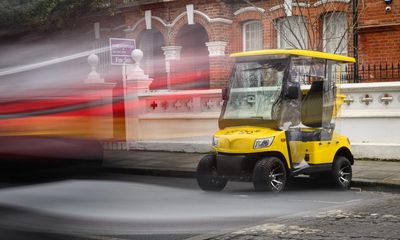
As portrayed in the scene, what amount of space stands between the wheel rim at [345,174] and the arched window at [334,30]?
7624 millimetres

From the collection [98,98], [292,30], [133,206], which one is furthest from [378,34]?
[98,98]

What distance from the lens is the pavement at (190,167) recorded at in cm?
916

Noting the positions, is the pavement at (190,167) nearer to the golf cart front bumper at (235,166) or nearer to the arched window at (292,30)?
the golf cart front bumper at (235,166)

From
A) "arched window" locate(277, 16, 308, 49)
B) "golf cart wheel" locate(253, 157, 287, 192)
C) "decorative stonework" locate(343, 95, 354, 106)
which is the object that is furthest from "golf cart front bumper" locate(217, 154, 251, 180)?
"arched window" locate(277, 16, 308, 49)

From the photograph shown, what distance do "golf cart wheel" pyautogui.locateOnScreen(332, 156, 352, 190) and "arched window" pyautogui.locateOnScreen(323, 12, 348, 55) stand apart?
25.0 feet

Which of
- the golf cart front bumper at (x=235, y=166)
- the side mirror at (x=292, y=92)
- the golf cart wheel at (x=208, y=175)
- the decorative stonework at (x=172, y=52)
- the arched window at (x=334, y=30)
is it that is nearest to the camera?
the golf cart front bumper at (x=235, y=166)

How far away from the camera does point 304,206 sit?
25.1ft

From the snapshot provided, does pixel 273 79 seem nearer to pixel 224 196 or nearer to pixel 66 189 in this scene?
pixel 224 196

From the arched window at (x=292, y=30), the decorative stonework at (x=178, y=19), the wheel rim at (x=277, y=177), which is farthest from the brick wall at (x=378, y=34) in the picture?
the wheel rim at (x=277, y=177)

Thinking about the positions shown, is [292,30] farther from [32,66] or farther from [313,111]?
[32,66]

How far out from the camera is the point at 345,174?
934 cm

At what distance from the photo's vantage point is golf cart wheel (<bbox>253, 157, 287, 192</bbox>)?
827 centimetres

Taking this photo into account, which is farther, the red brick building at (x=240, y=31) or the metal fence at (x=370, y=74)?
the red brick building at (x=240, y=31)

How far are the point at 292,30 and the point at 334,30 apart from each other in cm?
121
